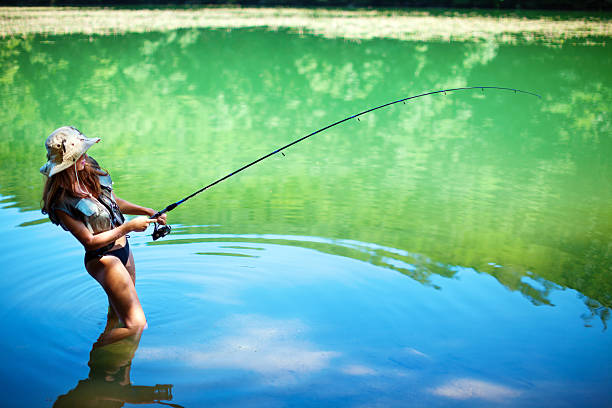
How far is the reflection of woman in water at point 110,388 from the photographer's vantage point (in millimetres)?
3057

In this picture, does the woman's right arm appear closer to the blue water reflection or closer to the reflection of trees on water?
the blue water reflection

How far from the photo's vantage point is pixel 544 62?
15.6 metres

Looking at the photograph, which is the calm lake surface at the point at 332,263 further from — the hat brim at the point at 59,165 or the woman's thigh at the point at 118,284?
the hat brim at the point at 59,165

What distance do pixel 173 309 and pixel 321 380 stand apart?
1.13 m

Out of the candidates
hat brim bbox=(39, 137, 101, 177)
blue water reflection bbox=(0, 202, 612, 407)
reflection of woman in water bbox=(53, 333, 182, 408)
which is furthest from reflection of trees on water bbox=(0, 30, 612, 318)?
hat brim bbox=(39, 137, 101, 177)

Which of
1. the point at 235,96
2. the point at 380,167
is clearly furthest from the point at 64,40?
the point at 380,167

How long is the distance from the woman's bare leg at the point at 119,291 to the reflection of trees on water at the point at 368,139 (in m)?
1.79

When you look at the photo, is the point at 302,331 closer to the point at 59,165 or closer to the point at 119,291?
the point at 119,291

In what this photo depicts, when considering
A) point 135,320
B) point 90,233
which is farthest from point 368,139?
point 90,233

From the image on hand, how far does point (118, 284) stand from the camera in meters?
3.16

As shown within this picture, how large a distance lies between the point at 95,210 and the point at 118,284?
0.39 meters

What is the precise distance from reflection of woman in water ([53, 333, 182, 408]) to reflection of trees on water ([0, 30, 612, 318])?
1871 mm

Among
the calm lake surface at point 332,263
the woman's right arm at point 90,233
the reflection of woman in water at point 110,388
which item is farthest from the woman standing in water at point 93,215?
the calm lake surface at point 332,263

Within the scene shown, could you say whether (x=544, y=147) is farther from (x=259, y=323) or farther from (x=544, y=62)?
(x=544, y=62)
